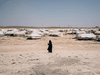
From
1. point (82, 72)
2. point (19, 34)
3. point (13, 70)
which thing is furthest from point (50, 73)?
point (19, 34)

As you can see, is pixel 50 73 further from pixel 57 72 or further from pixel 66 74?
pixel 66 74

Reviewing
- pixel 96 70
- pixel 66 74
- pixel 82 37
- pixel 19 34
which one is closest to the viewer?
pixel 66 74

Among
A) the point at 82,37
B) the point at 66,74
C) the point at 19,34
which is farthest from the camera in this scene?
the point at 19,34

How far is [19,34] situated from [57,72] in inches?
846

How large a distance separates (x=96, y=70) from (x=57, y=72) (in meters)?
2.17

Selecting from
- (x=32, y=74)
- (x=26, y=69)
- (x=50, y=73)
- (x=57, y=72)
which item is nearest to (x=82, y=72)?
(x=57, y=72)

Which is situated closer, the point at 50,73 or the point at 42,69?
the point at 50,73

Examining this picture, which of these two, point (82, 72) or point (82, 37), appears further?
point (82, 37)

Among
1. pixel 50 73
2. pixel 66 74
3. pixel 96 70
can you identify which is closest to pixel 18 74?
pixel 50 73

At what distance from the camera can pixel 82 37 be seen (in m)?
16.6

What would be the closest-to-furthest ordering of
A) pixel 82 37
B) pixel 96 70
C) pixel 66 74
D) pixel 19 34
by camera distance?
pixel 66 74, pixel 96 70, pixel 82 37, pixel 19 34

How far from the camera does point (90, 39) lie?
1678 cm

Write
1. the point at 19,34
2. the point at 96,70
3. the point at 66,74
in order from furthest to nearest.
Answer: the point at 19,34
the point at 96,70
the point at 66,74

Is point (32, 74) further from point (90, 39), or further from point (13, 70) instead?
point (90, 39)
